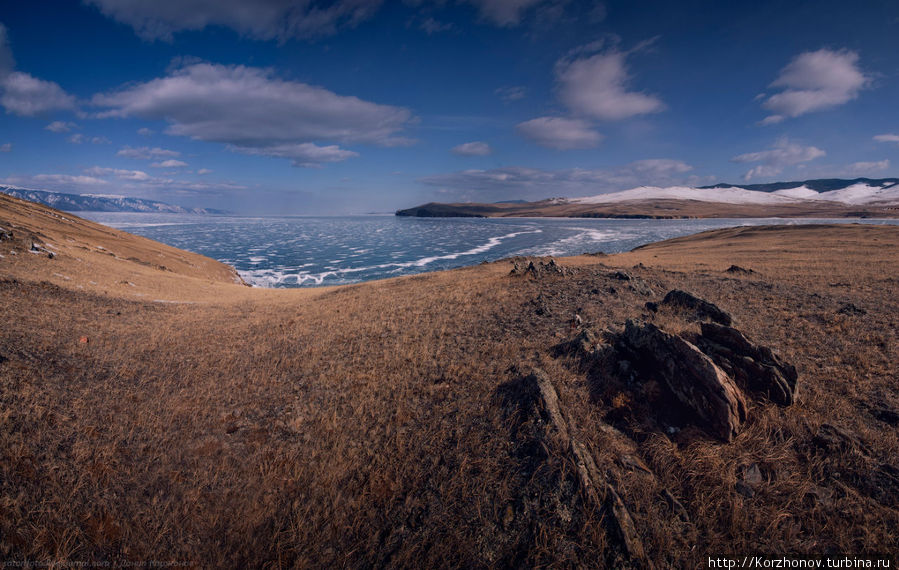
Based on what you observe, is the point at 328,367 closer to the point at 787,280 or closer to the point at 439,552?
the point at 439,552

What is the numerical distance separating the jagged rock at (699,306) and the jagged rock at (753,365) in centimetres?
420

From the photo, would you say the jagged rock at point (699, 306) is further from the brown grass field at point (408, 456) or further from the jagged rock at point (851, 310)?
the jagged rock at point (851, 310)

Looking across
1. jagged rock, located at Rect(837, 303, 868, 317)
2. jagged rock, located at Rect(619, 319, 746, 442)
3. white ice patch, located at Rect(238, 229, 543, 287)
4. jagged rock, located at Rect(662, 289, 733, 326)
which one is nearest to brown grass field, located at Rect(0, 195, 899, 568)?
Result: jagged rock, located at Rect(837, 303, 868, 317)

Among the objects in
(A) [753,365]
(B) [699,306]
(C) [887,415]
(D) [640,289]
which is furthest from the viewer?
(D) [640,289]

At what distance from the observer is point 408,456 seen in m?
6.19

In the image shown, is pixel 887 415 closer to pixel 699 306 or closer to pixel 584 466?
pixel 584 466

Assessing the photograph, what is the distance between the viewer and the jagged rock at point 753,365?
6.95 metres

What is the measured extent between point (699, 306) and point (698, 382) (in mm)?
7510

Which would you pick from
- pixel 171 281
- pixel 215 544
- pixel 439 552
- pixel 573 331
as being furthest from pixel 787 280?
pixel 171 281

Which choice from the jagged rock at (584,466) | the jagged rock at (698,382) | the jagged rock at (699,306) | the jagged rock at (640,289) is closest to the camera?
the jagged rock at (584,466)

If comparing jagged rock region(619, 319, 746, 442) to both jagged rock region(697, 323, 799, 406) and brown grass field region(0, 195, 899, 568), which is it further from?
jagged rock region(697, 323, 799, 406)

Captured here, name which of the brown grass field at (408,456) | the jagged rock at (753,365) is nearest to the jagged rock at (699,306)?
the brown grass field at (408,456)

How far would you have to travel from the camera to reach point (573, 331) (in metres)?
11.6

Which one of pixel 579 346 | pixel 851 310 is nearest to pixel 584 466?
pixel 579 346
